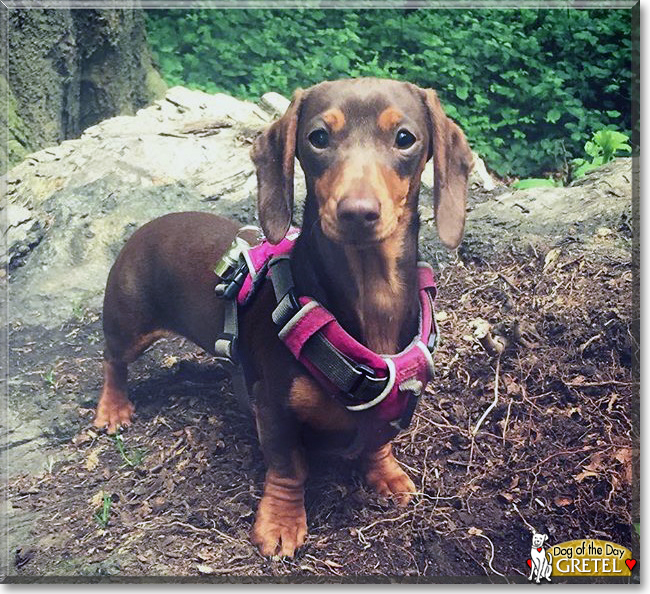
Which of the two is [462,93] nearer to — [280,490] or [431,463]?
[431,463]

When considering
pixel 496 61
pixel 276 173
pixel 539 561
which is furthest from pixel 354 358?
pixel 496 61

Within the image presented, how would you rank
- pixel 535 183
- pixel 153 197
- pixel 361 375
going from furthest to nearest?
pixel 153 197 < pixel 535 183 < pixel 361 375

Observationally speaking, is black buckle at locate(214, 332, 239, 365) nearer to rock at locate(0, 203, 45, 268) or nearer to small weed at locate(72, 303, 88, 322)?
small weed at locate(72, 303, 88, 322)

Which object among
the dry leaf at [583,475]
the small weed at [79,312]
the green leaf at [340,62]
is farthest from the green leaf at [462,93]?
the small weed at [79,312]

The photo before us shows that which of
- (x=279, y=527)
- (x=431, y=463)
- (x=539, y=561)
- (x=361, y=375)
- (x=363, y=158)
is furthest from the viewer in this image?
(x=431, y=463)

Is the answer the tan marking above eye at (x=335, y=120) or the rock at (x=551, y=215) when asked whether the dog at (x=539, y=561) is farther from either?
the tan marking above eye at (x=335, y=120)

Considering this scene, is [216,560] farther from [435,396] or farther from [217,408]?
[435,396]
